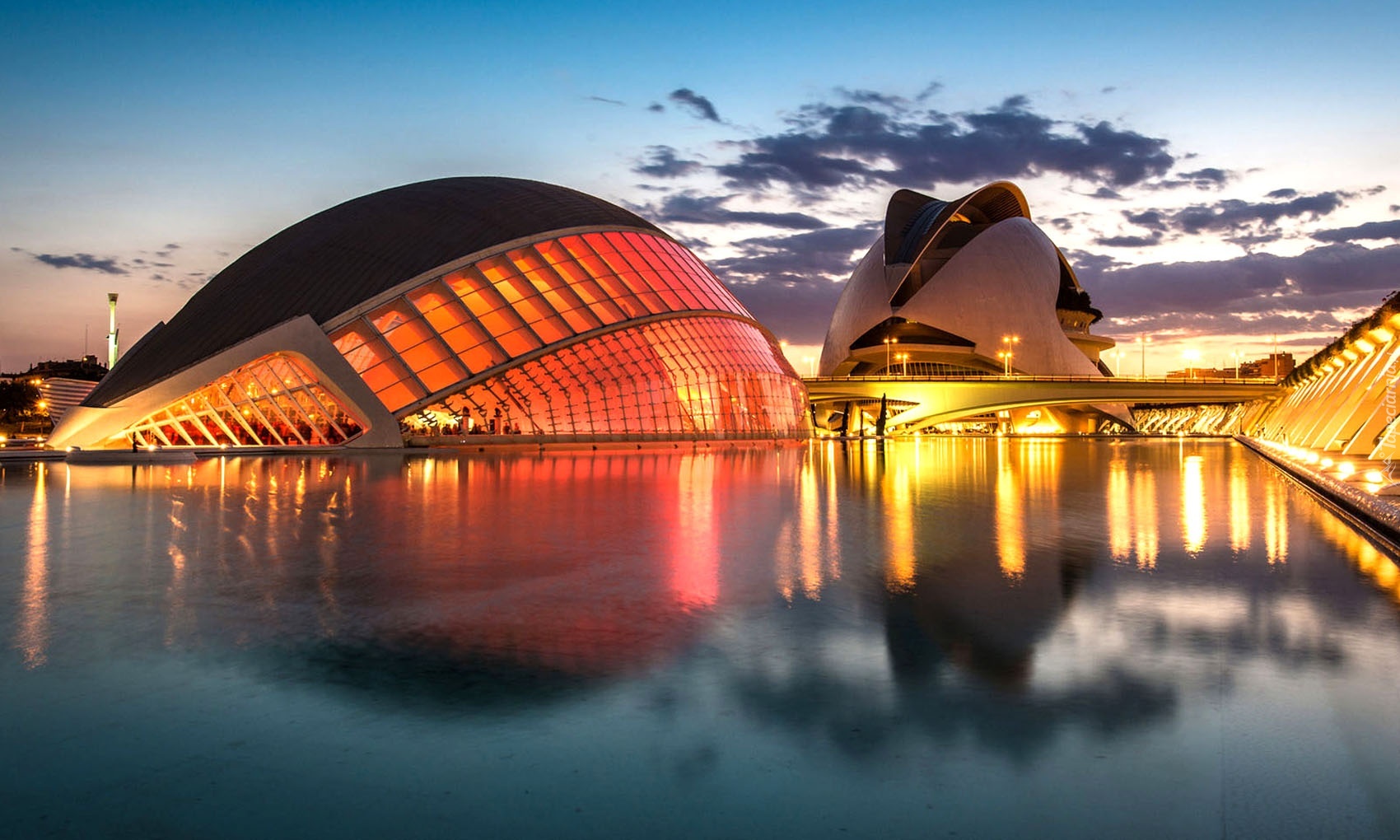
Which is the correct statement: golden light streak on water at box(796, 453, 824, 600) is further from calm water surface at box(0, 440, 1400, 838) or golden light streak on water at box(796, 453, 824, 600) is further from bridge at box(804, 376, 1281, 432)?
bridge at box(804, 376, 1281, 432)

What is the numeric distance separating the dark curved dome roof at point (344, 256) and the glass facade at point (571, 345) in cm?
130

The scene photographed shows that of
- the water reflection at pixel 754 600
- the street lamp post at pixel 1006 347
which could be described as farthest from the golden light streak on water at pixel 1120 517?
the street lamp post at pixel 1006 347

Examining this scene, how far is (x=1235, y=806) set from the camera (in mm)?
3770

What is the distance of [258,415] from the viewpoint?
3925 cm

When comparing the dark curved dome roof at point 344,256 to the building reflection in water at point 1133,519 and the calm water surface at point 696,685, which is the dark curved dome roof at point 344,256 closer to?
the building reflection in water at point 1133,519

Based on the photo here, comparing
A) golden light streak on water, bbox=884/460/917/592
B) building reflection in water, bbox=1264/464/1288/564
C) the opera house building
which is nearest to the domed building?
golden light streak on water, bbox=884/460/917/592

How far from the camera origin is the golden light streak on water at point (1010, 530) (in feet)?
32.3

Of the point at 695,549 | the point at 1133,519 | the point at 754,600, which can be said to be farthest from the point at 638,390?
the point at 754,600

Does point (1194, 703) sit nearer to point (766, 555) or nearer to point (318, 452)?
point (766, 555)

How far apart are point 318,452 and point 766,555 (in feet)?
103

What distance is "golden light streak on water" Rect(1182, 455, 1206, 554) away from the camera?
11875 millimetres

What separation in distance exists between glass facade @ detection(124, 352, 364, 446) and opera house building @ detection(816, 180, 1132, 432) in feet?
213

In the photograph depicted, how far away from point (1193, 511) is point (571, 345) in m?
29.2

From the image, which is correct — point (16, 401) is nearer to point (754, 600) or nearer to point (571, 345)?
point (571, 345)
